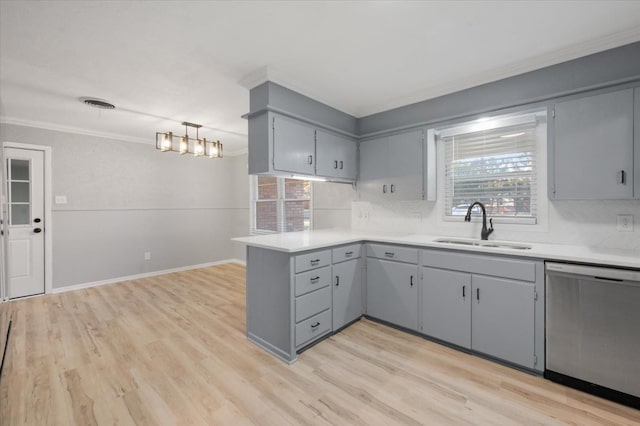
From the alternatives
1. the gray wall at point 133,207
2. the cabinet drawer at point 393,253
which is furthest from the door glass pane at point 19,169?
the cabinet drawer at point 393,253

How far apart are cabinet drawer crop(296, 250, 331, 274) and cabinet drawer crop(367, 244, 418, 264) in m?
0.59

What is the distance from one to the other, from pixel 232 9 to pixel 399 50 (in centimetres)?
128

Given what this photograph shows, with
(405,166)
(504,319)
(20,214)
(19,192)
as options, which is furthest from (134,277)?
(504,319)

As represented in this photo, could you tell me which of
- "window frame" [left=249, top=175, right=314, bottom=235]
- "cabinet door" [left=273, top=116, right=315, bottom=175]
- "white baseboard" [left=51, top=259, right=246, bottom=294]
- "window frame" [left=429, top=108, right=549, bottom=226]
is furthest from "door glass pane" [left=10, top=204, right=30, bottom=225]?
"window frame" [left=429, top=108, right=549, bottom=226]

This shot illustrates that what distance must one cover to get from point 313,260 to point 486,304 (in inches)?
58.2

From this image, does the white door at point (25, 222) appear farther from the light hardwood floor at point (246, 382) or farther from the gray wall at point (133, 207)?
the light hardwood floor at point (246, 382)

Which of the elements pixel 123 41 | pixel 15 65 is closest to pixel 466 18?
pixel 123 41

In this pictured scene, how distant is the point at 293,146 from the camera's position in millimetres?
2809

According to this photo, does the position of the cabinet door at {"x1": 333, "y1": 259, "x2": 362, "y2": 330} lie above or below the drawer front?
below

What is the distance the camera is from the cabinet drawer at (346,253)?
2719 millimetres

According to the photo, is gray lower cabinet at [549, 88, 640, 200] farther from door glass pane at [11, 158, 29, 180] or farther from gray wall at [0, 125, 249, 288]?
door glass pane at [11, 158, 29, 180]

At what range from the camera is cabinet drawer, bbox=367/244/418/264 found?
2693 millimetres

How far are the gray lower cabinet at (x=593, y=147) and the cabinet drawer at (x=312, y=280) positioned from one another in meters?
2.04

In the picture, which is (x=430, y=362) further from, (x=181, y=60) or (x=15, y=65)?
(x=15, y=65)
